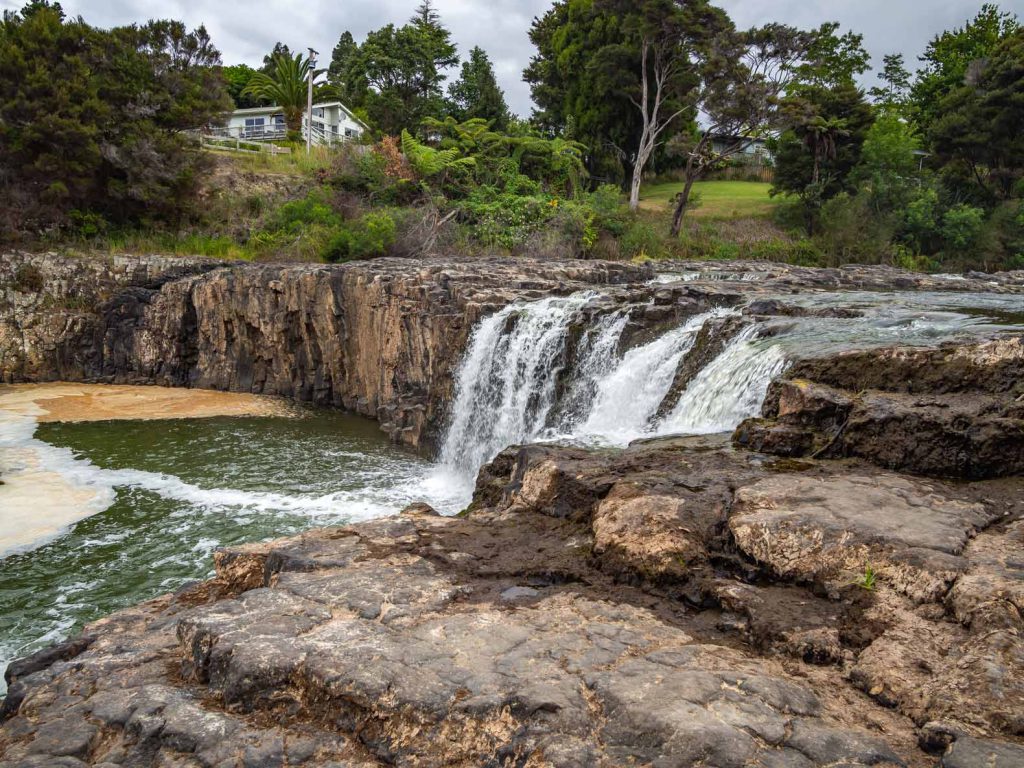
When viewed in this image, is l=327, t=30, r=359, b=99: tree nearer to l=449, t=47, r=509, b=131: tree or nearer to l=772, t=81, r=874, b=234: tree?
l=449, t=47, r=509, b=131: tree

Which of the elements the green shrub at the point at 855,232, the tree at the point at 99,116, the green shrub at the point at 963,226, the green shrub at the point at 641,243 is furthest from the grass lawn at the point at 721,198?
the tree at the point at 99,116

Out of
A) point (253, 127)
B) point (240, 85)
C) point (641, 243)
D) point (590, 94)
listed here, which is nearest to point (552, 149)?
point (641, 243)

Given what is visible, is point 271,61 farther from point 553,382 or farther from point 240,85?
point 553,382

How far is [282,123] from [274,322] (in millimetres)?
25884

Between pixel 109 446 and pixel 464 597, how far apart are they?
12.0 m

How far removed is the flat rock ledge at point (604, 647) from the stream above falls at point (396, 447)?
11.0ft

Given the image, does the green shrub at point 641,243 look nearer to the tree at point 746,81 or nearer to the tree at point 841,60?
the tree at point 746,81

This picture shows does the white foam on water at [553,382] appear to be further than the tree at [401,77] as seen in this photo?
No

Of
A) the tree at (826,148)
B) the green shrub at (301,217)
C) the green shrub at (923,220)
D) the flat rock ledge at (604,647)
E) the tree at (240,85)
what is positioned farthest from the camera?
the tree at (240,85)

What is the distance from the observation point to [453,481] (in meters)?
12.9

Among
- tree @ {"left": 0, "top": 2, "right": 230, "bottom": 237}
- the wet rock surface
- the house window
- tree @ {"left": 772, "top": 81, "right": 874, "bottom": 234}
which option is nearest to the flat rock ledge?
the wet rock surface

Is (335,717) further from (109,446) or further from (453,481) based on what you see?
(109,446)

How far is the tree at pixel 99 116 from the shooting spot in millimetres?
20906

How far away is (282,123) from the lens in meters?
40.4
